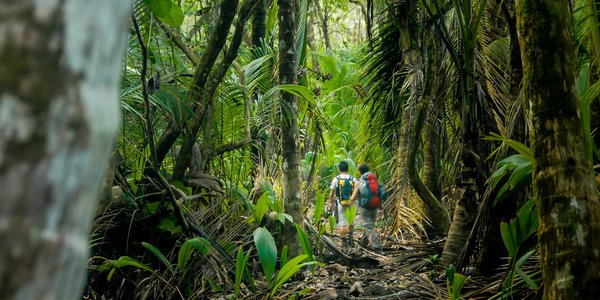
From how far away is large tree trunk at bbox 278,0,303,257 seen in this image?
223 inches

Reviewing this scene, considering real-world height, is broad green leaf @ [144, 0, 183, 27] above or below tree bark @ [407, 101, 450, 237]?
above

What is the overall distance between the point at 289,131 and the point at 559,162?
3.45 metres

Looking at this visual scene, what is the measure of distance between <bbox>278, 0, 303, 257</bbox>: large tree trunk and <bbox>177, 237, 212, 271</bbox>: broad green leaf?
1141 millimetres

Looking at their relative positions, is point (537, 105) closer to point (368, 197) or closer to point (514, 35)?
point (514, 35)

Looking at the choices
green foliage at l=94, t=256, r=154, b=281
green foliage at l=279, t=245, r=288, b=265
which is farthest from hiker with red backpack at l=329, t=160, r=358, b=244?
green foliage at l=94, t=256, r=154, b=281

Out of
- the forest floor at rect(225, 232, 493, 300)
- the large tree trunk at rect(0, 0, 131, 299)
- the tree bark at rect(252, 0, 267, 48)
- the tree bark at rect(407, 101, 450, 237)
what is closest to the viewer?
the large tree trunk at rect(0, 0, 131, 299)

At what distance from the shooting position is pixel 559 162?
8.20 ft

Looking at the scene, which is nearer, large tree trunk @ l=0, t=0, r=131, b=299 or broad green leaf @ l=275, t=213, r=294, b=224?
large tree trunk @ l=0, t=0, r=131, b=299

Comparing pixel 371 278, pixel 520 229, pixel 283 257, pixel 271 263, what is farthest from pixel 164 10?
pixel 371 278

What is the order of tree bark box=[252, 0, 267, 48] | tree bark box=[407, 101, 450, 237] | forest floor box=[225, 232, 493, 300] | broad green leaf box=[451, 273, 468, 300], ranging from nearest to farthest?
broad green leaf box=[451, 273, 468, 300]
forest floor box=[225, 232, 493, 300]
tree bark box=[407, 101, 450, 237]
tree bark box=[252, 0, 267, 48]

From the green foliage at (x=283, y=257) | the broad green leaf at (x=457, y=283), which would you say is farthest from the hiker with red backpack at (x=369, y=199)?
the broad green leaf at (x=457, y=283)

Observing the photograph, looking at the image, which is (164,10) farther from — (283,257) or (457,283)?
(283,257)

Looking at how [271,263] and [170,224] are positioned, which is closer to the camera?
[271,263]

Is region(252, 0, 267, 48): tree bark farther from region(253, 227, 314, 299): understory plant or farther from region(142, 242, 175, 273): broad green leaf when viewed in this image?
region(142, 242, 175, 273): broad green leaf
